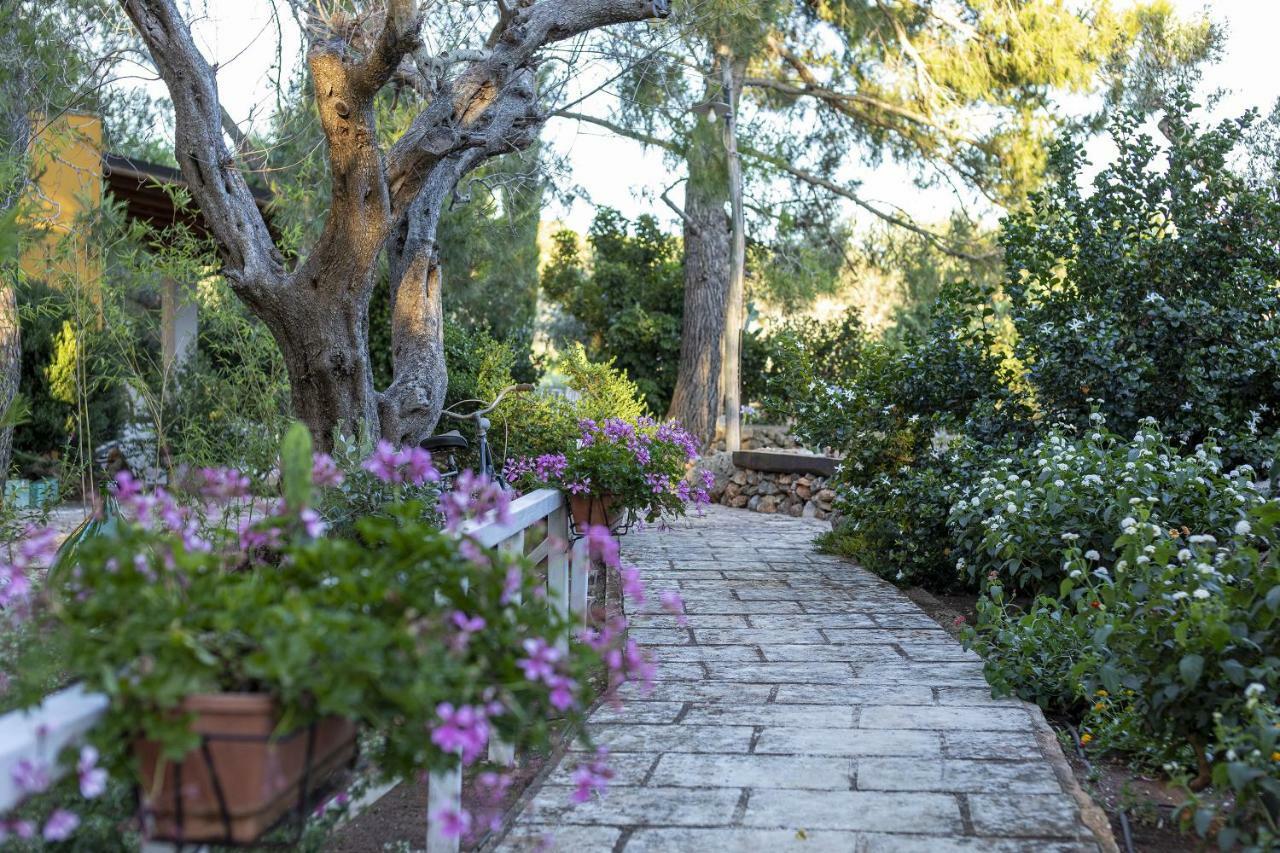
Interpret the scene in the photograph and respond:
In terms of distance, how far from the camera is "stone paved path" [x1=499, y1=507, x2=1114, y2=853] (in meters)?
2.66

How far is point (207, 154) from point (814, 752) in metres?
2.84

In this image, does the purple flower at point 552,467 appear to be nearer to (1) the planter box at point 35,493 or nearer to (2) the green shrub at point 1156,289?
(1) the planter box at point 35,493

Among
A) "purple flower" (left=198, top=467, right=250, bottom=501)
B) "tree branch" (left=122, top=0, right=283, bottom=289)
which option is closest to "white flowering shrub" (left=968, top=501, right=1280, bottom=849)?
"purple flower" (left=198, top=467, right=250, bottom=501)

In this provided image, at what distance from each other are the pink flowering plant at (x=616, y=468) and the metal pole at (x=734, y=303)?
304 inches

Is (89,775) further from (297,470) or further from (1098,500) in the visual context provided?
(1098,500)

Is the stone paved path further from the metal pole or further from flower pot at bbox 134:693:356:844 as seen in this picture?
the metal pole

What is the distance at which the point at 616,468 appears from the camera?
16.8 ft

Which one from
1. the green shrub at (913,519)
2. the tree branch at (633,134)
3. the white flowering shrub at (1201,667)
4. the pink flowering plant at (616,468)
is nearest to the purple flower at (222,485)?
the white flowering shrub at (1201,667)

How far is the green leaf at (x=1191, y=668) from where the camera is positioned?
2.61 metres

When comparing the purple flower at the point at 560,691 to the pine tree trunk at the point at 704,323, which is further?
the pine tree trunk at the point at 704,323

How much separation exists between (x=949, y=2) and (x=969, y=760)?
1096 centimetres

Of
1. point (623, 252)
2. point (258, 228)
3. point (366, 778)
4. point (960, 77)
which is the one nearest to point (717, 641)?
point (258, 228)

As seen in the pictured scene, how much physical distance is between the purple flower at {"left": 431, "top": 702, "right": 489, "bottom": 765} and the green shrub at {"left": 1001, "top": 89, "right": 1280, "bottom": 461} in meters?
4.97

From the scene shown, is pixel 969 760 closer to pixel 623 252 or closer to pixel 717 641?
pixel 717 641
